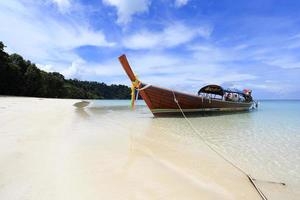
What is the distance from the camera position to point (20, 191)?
234cm

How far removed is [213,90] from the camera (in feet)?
56.6

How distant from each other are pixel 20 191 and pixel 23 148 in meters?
2.02

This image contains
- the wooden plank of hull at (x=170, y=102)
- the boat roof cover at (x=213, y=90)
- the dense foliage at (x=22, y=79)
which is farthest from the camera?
the dense foliage at (x=22, y=79)

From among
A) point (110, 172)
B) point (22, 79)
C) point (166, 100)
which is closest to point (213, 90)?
point (166, 100)

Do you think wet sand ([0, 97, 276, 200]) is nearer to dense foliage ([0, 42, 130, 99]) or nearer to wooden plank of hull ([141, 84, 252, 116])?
wooden plank of hull ([141, 84, 252, 116])

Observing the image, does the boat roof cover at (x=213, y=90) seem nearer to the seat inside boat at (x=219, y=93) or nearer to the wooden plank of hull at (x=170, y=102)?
the seat inside boat at (x=219, y=93)

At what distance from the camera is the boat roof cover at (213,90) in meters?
16.7

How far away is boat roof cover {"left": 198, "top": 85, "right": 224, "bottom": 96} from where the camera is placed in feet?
54.6

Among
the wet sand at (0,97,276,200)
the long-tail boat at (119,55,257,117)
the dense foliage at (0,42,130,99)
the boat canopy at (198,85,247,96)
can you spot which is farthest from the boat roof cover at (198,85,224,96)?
the dense foliage at (0,42,130,99)

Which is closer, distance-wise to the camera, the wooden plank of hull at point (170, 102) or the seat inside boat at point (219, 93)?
the wooden plank of hull at point (170, 102)

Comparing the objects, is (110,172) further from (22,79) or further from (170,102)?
(22,79)

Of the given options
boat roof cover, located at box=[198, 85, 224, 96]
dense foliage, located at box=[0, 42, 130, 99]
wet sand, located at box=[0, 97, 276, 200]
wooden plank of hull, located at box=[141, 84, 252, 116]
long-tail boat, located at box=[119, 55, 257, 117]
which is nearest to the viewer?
wet sand, located at box=[0, 97, 276, 200]

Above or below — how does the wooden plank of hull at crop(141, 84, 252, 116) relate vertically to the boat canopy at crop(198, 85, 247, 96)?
below

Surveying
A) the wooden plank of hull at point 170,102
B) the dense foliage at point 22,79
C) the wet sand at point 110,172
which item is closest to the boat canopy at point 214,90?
the wooden plank of hull at point 170,102
